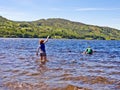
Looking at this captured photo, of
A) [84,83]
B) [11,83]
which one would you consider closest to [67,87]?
[84,83]

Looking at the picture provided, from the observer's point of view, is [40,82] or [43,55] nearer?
[40,82]

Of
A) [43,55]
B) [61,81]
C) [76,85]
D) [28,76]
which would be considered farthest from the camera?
[43,55]

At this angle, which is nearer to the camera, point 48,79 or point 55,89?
point 55,89

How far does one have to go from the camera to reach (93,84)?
16422mm

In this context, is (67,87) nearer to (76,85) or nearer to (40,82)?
(76,85)

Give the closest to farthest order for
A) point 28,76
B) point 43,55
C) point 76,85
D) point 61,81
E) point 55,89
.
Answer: point 55,89, point 76,85, point 61,81, point 28,76, point 43,55

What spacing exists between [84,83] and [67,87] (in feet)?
6.25

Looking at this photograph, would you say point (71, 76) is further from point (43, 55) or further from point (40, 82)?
point (43, 55)

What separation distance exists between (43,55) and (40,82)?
11.6 metres

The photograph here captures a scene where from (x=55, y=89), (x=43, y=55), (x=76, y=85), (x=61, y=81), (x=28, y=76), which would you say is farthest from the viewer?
(x=43, y=55)

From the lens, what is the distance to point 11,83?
52.7 feet

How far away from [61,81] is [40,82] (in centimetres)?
143

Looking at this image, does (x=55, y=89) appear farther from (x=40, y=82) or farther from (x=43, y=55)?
(x=43, y=55)

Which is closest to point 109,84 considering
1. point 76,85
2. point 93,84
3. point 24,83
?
point 93,84
